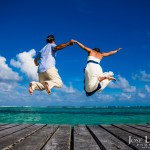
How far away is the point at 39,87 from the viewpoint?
Answer: 744 centimetres

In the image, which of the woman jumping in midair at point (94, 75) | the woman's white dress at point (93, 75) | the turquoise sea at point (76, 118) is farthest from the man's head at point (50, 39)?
the turquoise sea at point (76, 118)

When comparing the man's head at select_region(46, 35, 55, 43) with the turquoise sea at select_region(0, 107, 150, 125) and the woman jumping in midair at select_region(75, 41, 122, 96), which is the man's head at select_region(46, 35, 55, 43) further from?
the turquoise sea at select_region(0, 107, 150, 125)

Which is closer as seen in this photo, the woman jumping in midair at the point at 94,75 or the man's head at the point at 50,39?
the man's head at the point at 50,39

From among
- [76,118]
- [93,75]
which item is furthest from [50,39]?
[76,118]

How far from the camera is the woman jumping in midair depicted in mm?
8586

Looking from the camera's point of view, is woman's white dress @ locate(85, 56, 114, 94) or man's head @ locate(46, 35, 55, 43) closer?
man's head @ locate(46, 35, 55, 43)

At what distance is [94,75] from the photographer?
8656 mm

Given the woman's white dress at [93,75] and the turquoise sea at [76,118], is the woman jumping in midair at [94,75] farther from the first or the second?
the turquoise sea at [76,118]

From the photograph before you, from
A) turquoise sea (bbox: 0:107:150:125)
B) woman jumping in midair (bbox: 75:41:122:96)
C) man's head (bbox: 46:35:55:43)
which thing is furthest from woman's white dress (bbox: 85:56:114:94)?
turquoise sea (bbox: 0:107:150:125)

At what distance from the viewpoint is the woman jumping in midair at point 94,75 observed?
28.2 feet

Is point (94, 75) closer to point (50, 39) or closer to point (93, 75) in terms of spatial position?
point (93, 75)

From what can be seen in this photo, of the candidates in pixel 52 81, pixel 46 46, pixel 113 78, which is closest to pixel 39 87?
pixel 52 81

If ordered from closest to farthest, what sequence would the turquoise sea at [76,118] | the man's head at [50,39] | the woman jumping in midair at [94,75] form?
1. the man's head at [50,39]
2. the woman jumping in midair at [94,75]
3. the turquoise sea at [76,118]

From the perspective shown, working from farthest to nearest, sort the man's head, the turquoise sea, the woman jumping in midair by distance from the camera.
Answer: the turquoise sea, the woman jumping in midair, the man's head
